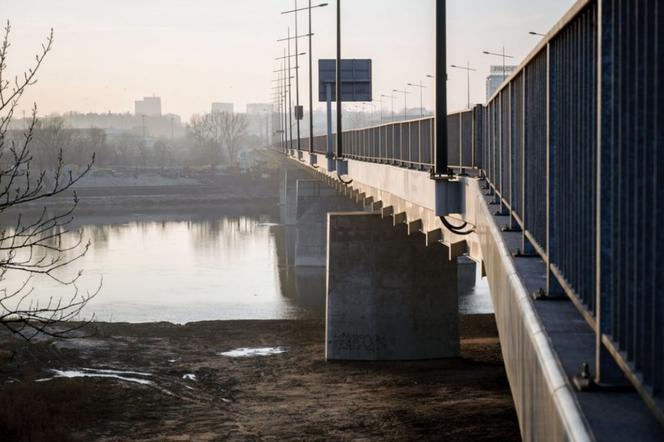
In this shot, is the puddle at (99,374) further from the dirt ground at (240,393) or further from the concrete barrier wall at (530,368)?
the concrete barrier wall at (530,368)

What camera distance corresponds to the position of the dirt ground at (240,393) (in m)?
20.4

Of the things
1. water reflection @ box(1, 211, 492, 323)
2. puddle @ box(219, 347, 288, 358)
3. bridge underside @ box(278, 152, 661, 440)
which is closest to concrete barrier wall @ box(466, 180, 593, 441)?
bridge underside @ box(278, 152, 661, 440)

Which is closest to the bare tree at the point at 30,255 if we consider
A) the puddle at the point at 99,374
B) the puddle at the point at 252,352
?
the puddle at the point at 99,374

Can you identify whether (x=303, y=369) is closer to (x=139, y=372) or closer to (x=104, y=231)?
(x=139, y=372)

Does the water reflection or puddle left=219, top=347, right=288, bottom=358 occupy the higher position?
puddle left=219, top=347, right=288, bottom=358

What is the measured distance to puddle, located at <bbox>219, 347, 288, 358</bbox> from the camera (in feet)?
101

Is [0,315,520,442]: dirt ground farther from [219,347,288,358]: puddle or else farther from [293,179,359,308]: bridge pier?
[293,179,359,308]: bridge pier

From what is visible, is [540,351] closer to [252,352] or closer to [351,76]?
[252,352]

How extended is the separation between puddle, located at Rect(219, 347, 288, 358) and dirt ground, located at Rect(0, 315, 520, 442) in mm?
422

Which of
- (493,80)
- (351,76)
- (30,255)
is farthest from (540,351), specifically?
(351,76)

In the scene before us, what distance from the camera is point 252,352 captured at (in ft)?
103

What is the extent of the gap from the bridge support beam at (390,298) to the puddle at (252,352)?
2.23 meters

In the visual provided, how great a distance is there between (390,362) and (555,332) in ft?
81.1

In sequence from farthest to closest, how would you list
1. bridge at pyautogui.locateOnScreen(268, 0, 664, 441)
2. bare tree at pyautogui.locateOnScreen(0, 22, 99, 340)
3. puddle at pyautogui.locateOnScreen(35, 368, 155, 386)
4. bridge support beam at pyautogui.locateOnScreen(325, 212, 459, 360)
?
bridge support beam at pyautogui.locateOnScreen(325, 212, 459, 360) → puddle at pyautogui.locateOnScreen(35, 368, 155, 386) → bare tree at pyautogui.locateOnScreen(0, 22, 99, 340) → bridge at pyautogui.locateOnScreen(268, 0, 664, 441)
